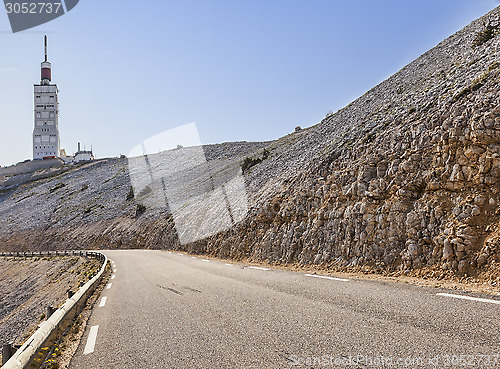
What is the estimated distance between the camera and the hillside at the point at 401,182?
34.7ft

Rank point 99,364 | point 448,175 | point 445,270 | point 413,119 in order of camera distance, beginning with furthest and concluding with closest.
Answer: point 413,119 → point 448,175 → point 445,270 → point 99,364

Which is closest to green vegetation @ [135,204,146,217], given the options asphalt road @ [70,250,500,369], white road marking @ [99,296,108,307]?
white road marking @ [99,296,108,307]

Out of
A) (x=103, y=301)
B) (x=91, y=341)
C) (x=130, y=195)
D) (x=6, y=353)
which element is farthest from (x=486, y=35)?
(x=130, y=195)

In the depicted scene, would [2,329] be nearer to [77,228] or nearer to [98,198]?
[77,228]

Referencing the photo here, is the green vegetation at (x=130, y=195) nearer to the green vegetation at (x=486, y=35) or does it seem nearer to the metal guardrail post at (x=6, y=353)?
the green vegetation at (x=486, y=35)

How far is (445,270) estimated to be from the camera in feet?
32.5

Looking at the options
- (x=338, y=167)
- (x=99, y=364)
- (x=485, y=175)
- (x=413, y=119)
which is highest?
(x=413, y=119)

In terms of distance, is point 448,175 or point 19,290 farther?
point 19,290

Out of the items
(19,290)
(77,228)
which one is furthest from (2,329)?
(77,228)

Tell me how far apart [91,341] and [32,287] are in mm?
26274

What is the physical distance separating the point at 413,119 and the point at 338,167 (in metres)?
4.05

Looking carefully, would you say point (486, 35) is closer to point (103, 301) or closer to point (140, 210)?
point (103, 301)

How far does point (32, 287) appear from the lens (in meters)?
28.0

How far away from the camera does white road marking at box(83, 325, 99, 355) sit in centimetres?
567
